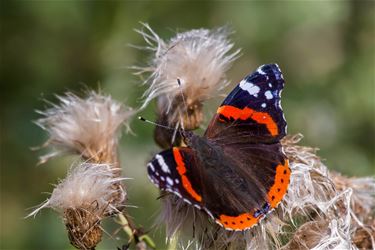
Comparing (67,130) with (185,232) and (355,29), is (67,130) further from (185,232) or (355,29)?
(355,29)

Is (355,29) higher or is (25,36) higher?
(25,36)

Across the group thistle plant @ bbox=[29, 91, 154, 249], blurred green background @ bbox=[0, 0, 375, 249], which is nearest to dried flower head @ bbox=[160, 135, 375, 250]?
thistle plant @ bbox=[29, 91, 154, 249]

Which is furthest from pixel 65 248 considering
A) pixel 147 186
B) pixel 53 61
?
pixel 53 61

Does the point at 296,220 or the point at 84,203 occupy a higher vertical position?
the point at 84,203

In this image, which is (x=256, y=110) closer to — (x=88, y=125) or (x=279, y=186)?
(x=279, y=186)

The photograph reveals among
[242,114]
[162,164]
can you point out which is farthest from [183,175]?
[242,114]
